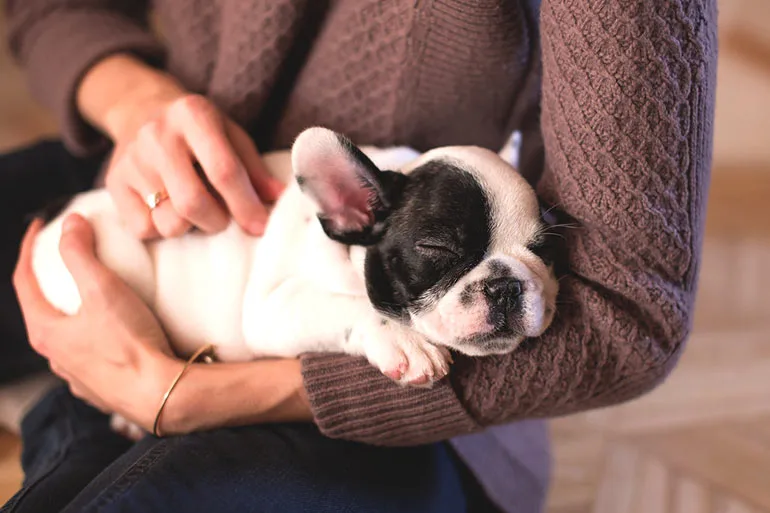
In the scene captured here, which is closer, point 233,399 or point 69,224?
point 233,399

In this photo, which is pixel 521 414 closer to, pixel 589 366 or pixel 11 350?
pixel 589 366

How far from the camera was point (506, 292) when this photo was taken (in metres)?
0.82

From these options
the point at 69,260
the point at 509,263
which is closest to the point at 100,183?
the point at 69,260

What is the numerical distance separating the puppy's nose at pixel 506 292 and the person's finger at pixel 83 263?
57 cm

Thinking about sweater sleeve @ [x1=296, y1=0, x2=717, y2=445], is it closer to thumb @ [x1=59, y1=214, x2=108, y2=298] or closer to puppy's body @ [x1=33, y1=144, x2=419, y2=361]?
puppy's body @ [x1=33, y1=144, x2=419, y2=361]

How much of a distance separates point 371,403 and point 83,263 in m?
0.49

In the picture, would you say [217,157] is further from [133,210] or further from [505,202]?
[505,202]

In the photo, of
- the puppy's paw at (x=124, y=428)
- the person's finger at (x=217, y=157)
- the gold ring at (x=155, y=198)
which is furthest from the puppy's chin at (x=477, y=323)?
the puppy's paw at (x=124, y=428)

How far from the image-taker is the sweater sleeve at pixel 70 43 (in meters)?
1.25

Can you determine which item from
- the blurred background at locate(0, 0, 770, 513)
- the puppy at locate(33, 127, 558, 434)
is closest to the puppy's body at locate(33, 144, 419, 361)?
the puppy at locate(33, 127, 558, 434)

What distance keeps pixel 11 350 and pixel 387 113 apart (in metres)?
0.83

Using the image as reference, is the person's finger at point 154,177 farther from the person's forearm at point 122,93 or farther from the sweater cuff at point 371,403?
the sweater cuff at point 371,403

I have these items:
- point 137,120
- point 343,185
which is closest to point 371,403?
point 343,185

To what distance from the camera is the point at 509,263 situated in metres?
0.84
